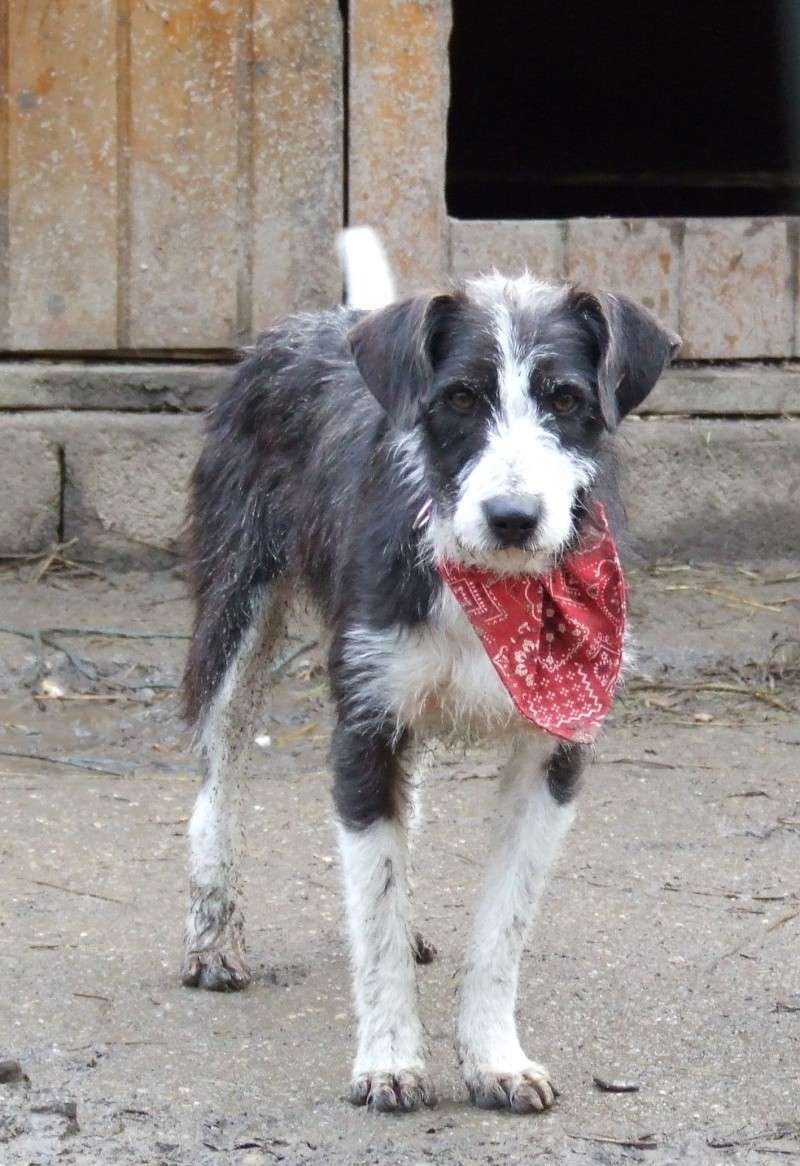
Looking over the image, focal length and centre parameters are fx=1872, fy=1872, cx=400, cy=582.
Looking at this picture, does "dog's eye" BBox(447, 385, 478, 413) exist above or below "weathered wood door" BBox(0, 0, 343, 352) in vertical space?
below

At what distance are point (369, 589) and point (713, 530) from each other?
3688 mm

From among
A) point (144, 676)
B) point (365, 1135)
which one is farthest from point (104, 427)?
point (365, 1135)

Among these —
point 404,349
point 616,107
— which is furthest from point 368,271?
point 616,107

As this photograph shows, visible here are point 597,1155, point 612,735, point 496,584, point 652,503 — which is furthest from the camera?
point 652,503

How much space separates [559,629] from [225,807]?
108cm

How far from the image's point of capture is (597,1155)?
10.6 feet

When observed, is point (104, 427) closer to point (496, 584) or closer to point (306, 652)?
point (306, 652)

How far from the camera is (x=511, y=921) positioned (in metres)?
3.57

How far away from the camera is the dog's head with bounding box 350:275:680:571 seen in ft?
10.6

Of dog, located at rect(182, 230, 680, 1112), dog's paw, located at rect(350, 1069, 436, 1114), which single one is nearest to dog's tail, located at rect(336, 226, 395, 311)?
dog, located at rect(182, 230, 680, 1112)

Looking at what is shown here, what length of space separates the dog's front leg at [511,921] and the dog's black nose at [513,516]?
62cm

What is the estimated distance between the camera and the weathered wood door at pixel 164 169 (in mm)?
6637

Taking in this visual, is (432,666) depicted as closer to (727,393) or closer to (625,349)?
(625,349)

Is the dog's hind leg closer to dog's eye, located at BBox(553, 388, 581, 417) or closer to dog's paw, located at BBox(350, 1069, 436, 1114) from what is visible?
dog's paw, located at BBox(350, 1069, 436, 1114)
